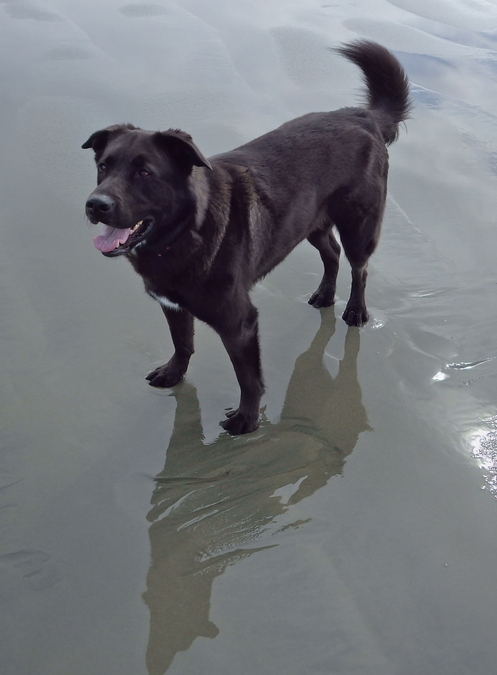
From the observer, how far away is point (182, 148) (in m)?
2.39

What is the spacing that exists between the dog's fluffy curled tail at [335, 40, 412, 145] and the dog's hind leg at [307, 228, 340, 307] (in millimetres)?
661

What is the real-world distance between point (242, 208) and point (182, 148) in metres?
0.42

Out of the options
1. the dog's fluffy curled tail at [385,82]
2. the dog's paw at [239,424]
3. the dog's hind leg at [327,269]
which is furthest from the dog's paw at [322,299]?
the dog's paw at [239,424]

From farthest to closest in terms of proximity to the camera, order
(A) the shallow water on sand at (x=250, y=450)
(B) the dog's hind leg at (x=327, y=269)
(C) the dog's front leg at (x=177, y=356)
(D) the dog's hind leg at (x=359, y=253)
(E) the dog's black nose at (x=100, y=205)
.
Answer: (B) the dog's hind leg at (x=327, y=269)
(D) the dog's hind leg at (x=359, y=253)
(C) the dog's front leg at (x=177, y=356)
(E) the dog's black nose at (x=100, y=205)
(A) the shallow water on sand at (x=250, y=450)

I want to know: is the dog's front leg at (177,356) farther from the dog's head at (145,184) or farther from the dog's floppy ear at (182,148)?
the dog's floppy ear at (182,148)

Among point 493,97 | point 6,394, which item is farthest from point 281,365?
point 493,97

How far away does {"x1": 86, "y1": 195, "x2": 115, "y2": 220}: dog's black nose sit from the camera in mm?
2240

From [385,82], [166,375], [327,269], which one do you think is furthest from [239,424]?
[385,82]

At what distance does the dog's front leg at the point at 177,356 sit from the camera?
2.95 meters

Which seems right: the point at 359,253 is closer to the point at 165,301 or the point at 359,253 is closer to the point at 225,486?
the point at 165,301

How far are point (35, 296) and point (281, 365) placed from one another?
1.40 m

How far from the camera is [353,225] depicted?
11.3ft

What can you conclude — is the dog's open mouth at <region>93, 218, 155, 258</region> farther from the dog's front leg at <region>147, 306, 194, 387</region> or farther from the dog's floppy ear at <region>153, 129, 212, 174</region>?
the dog's front leg at <region>147, 306, 194, 387</region>

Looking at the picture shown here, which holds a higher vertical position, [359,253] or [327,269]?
[359,253]
